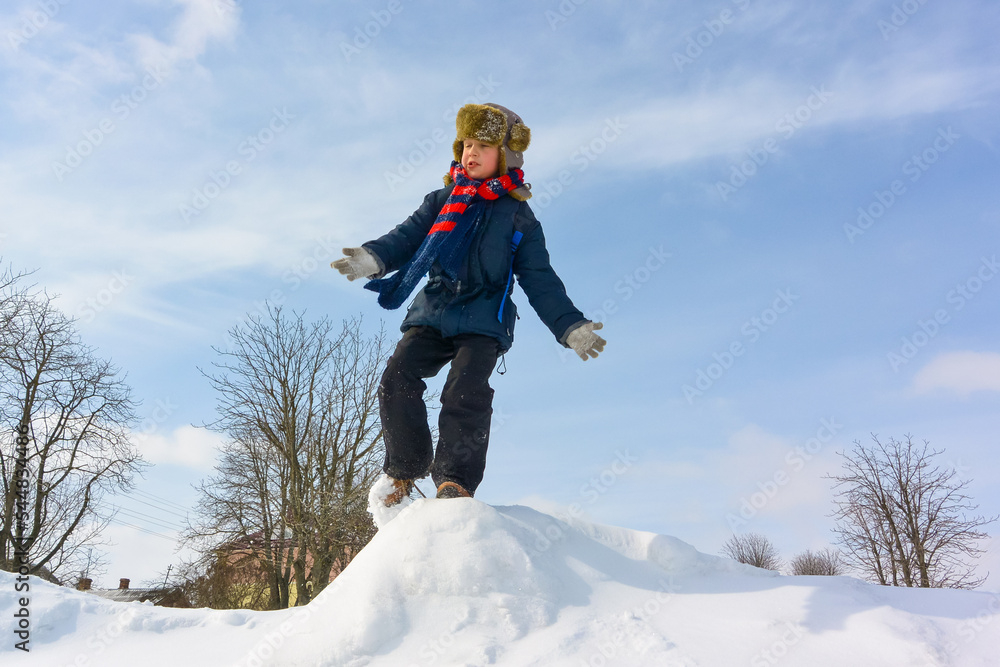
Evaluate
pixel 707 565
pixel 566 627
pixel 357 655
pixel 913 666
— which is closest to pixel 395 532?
pixel 357 655

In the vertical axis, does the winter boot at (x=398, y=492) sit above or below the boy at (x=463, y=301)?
below

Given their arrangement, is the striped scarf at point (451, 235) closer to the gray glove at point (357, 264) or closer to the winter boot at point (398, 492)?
the gray glove at point (357, 264)

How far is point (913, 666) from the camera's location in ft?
6.70

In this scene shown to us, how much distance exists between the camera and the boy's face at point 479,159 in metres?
3.81

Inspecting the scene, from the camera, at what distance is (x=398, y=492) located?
3623mm

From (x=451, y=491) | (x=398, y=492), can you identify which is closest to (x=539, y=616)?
(x=451, y=491)

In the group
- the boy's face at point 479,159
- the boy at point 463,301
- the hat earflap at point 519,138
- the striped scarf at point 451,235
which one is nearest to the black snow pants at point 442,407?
the boy at point 463,301

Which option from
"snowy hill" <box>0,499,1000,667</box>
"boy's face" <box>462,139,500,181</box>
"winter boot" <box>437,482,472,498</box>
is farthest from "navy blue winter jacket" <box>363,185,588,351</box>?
"snowy hill" <box>0,499,1000,667</box>

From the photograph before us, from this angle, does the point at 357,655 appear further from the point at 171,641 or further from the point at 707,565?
the point at 707,565

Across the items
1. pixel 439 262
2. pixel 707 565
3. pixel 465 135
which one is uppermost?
pixel 465 135

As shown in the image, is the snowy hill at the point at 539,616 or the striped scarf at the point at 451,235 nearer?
the snowy hill at the point at 539,616

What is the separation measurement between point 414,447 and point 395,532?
80 centimetres

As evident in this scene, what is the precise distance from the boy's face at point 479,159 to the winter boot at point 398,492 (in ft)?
5.76

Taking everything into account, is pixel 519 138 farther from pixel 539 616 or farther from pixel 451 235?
pixel 539 616
